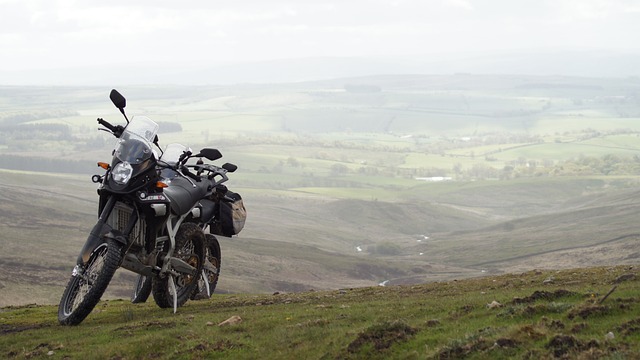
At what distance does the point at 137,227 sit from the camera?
20.1 meters

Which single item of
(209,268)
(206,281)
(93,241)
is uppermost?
(93,241)

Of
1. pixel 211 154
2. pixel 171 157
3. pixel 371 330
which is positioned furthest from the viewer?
pixel 171 157

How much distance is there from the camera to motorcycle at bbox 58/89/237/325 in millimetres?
19406

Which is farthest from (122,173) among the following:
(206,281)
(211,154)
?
(206,281)

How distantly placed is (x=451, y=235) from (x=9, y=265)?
10416 centimetres

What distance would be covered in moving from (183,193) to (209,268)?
2950 millimetres

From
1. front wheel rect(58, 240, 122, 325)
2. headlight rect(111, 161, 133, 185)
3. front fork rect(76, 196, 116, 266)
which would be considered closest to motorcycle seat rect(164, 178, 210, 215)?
headlight rect(111, 161, 133, 185)

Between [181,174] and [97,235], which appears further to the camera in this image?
[181,174]

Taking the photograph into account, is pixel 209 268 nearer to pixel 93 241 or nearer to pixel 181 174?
pixel 181 174

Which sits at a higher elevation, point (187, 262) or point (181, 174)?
point (181, 174)

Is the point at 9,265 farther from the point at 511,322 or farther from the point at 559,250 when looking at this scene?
the point at 511,322

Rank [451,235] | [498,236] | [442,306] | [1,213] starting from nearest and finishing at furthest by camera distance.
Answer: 1. [442,306]
2. [1,213]
3. [498,236]
4. [451,235]

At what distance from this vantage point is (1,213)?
155000 millimetres

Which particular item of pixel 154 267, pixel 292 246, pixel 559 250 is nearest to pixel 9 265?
pixel 292 246
